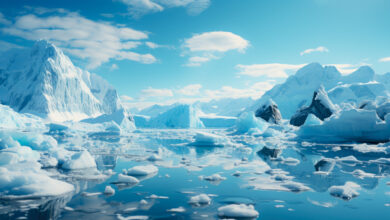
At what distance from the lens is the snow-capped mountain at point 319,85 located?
89500mm

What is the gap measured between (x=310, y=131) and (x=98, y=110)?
312ft

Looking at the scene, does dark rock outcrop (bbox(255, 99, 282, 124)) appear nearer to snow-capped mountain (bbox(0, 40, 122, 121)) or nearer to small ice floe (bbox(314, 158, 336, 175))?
small ice floe (bbox(314, 158, 336, 175))

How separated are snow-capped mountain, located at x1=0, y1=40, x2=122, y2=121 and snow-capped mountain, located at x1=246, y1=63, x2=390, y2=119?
60940 mm

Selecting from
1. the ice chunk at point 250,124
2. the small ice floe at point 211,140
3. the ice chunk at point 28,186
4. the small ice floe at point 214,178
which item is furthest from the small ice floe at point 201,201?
the ice chunk at point 250,124

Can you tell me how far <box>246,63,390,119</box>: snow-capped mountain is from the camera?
89.5m

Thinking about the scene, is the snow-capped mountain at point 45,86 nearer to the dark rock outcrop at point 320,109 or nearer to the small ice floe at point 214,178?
the dark rock outcrop at point 320,109

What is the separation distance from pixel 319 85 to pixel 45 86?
8803 cm

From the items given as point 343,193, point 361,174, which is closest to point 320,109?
point 361,174

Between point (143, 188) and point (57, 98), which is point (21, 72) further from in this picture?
point (143, 188)

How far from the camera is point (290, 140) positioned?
26.2 meters

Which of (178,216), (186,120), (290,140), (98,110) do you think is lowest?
(178,216)

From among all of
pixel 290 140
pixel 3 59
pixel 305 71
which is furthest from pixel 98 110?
pixel 290 140

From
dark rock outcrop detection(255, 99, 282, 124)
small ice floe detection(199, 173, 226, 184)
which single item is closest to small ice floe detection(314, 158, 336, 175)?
small ice floe detection(199, 173, 226, 184)

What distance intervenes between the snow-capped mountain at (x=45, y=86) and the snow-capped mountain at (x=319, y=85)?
60.9 m
